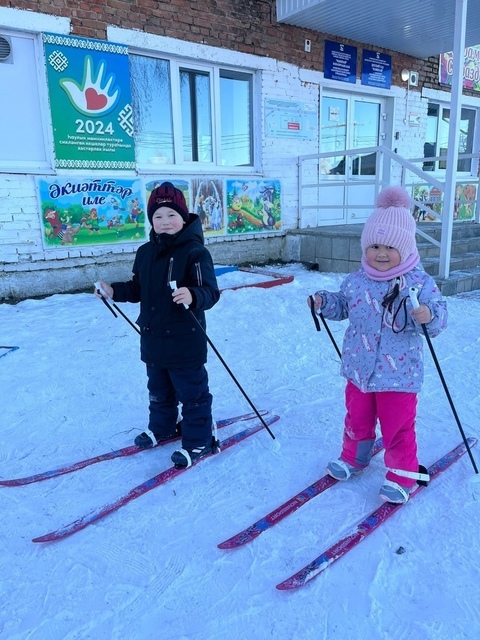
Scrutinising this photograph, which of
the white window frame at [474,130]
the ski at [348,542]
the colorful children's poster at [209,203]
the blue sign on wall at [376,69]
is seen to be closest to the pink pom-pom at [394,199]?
the ski at [348,542]

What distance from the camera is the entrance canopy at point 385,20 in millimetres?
6695

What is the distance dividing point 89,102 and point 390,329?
203 inches

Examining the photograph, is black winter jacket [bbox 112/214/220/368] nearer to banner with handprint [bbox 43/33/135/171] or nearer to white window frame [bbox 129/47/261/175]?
banner with handprint [bbox 43/33/135/171]

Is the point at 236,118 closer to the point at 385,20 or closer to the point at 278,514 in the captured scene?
the point at 385,20

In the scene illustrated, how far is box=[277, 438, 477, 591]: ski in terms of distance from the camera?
1.61m

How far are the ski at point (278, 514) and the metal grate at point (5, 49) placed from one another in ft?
18.2

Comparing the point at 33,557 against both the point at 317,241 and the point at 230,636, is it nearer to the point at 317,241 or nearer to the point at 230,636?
the point at 230,636

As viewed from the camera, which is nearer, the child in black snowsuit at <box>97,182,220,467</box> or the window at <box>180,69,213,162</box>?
the child in black snowsuit at <box>97,182,220,467</box>

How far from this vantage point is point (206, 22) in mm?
6469

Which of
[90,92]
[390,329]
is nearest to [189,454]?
[390,329]

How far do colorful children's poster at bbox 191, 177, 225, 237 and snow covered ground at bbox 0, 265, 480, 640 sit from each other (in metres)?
3.88

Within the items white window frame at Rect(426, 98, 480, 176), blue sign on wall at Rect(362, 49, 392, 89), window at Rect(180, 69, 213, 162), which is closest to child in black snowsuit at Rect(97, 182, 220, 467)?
window at Rect(180, 69, 213, 162)

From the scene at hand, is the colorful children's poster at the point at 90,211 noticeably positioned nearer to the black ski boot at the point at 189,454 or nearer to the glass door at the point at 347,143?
the glass door at the point at 347,143

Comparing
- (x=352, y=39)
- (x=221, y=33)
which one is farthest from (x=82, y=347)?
(x=352, y=39)
